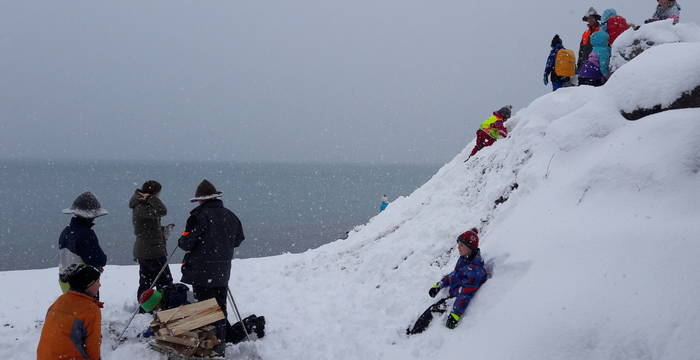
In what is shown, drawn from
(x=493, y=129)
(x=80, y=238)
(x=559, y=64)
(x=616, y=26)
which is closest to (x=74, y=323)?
(x=80, y=238)

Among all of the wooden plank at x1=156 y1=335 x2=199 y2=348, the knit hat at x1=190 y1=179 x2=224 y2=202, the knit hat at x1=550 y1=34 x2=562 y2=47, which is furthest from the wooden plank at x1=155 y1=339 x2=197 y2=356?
the knit hat at x1=550 y1=34 x2=562 y2=47

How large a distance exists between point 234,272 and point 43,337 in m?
7.86

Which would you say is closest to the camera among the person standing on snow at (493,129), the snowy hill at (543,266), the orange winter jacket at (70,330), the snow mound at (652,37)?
the orange winter jacket at (70,330)

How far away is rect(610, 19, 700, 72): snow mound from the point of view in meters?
10.7

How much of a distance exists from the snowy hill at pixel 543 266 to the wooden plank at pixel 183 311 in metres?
0.84

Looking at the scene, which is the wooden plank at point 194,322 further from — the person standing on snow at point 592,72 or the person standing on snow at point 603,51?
the person standing on snow at point 603,51

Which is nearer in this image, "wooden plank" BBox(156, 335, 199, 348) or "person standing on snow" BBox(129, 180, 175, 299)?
"wooden plank" BBox(156, 335, 199, 348)

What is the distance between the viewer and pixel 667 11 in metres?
12.5

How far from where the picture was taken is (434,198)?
12.5 metres

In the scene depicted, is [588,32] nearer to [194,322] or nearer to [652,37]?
[652,37]

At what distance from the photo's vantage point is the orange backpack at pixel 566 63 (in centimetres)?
1327

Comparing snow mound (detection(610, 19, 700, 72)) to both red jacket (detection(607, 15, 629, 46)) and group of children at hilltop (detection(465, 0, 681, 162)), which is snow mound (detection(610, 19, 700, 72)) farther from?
red jacket (detection(607, 15, 629, 46))

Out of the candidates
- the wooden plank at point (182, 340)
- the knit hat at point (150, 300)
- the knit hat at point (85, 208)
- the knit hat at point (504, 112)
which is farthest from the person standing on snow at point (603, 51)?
the knit hat at point (85, 208)

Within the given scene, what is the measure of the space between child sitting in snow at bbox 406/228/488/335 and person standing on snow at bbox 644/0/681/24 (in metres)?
10.2
